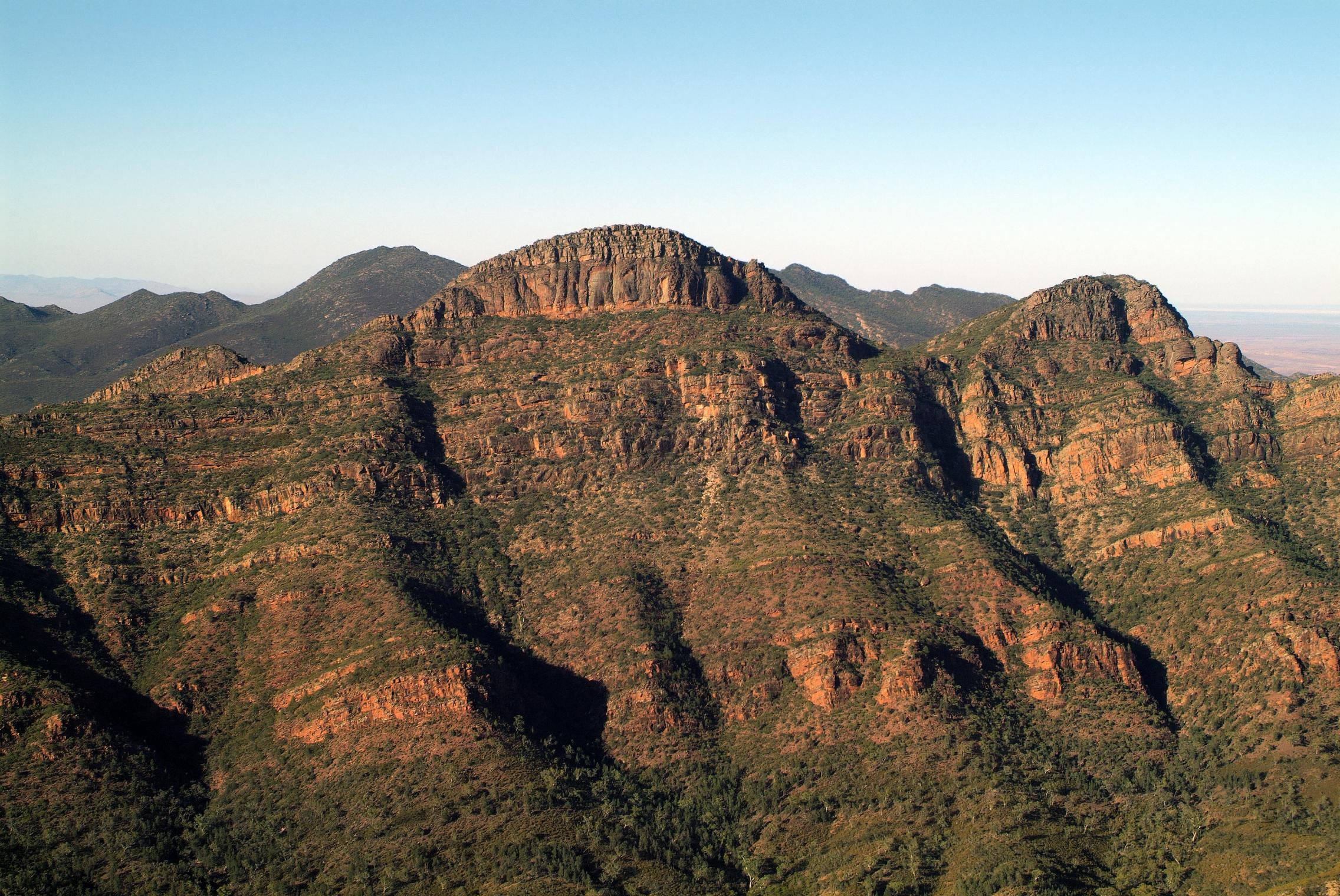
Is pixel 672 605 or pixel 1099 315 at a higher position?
pixel 1099 315

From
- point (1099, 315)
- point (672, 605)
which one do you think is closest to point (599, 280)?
point (672, 605)

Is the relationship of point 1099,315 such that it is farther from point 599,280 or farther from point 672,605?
point 672,605

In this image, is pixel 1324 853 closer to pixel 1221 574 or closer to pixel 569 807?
pixel 1221 574

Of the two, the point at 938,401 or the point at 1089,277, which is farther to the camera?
the point at 1089,277

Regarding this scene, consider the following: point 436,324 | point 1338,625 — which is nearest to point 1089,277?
point 1338,625

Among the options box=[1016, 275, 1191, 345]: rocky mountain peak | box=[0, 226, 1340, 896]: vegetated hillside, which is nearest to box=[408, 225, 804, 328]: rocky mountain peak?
box=[0, 226, 1340, 896]: vegetated hillside

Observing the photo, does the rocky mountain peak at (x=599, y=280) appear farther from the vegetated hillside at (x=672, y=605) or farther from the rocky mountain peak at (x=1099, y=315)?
the rocky mountain peak at (x=1099, y=315)
